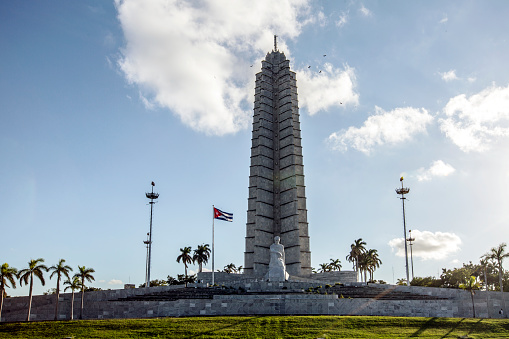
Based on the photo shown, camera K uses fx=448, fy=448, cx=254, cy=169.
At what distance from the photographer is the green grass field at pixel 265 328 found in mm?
23266

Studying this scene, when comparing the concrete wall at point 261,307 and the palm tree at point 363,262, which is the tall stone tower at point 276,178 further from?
the concrete wall at point 261,307

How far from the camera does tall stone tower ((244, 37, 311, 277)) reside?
56156 millimetres

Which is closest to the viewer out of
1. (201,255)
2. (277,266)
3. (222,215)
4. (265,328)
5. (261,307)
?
Result: (265,328)

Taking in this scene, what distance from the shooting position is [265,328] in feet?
79.4

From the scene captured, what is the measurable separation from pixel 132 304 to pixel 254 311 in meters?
8.27

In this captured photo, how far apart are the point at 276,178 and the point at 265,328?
38.7 meters

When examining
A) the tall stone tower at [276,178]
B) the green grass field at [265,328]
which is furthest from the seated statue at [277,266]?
the green grass field at [265,328]

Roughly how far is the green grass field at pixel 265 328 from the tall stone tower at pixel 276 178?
27991 mm

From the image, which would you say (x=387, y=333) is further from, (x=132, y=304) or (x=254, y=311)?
(x=132, y=304)

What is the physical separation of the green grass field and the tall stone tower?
28.0 metres

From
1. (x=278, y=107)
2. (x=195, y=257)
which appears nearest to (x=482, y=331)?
(x=195, y=257)

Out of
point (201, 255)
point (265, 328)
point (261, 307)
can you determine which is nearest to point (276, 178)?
point (201, 255)

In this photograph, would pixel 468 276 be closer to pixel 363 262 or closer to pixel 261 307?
pixel 363 262

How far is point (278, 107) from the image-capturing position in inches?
2608
